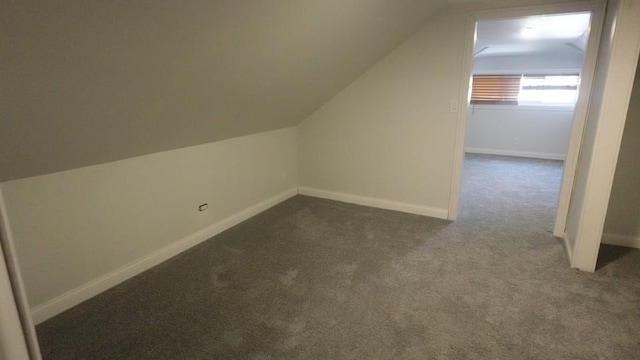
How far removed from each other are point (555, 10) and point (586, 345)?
2.46 meters

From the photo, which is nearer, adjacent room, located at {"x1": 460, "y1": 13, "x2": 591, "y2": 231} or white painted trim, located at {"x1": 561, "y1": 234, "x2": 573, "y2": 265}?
white painted trim, located at {"x1": 561, "y1": 234, "x2": 573, "y2": 265}

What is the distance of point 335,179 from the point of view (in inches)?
161

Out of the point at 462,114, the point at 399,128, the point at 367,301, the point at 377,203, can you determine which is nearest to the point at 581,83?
the point at 462,114

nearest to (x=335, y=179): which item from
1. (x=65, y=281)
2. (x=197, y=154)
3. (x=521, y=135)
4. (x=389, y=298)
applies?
(x=197, y=154)

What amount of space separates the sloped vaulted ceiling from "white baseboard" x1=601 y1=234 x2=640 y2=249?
245 centimetres

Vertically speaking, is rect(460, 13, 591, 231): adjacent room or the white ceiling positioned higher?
the white ceiling

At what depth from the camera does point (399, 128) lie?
3.54 metres

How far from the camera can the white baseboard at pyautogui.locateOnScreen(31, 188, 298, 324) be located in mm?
2045

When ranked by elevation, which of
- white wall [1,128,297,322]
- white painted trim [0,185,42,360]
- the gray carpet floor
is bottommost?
the gray carpet floor

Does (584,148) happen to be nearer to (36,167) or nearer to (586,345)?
(586,345)

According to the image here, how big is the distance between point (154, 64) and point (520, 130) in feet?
22.3

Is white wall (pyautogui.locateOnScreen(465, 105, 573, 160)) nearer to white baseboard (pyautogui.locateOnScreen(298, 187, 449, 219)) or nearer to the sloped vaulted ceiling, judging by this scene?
white baseboard (pyautogui.locateOnScreen(298, 187, 449, 219))

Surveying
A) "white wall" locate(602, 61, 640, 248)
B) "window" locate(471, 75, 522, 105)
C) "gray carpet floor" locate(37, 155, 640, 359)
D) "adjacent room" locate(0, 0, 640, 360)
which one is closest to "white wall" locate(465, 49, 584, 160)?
"window" locate(471, 75, 522, 105)

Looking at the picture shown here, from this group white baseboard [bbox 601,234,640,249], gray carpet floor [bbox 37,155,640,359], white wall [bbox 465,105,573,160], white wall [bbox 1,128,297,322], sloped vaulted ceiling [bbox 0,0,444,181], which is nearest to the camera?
sloped vaulted ceiling [bbox 0,0,444,181]
